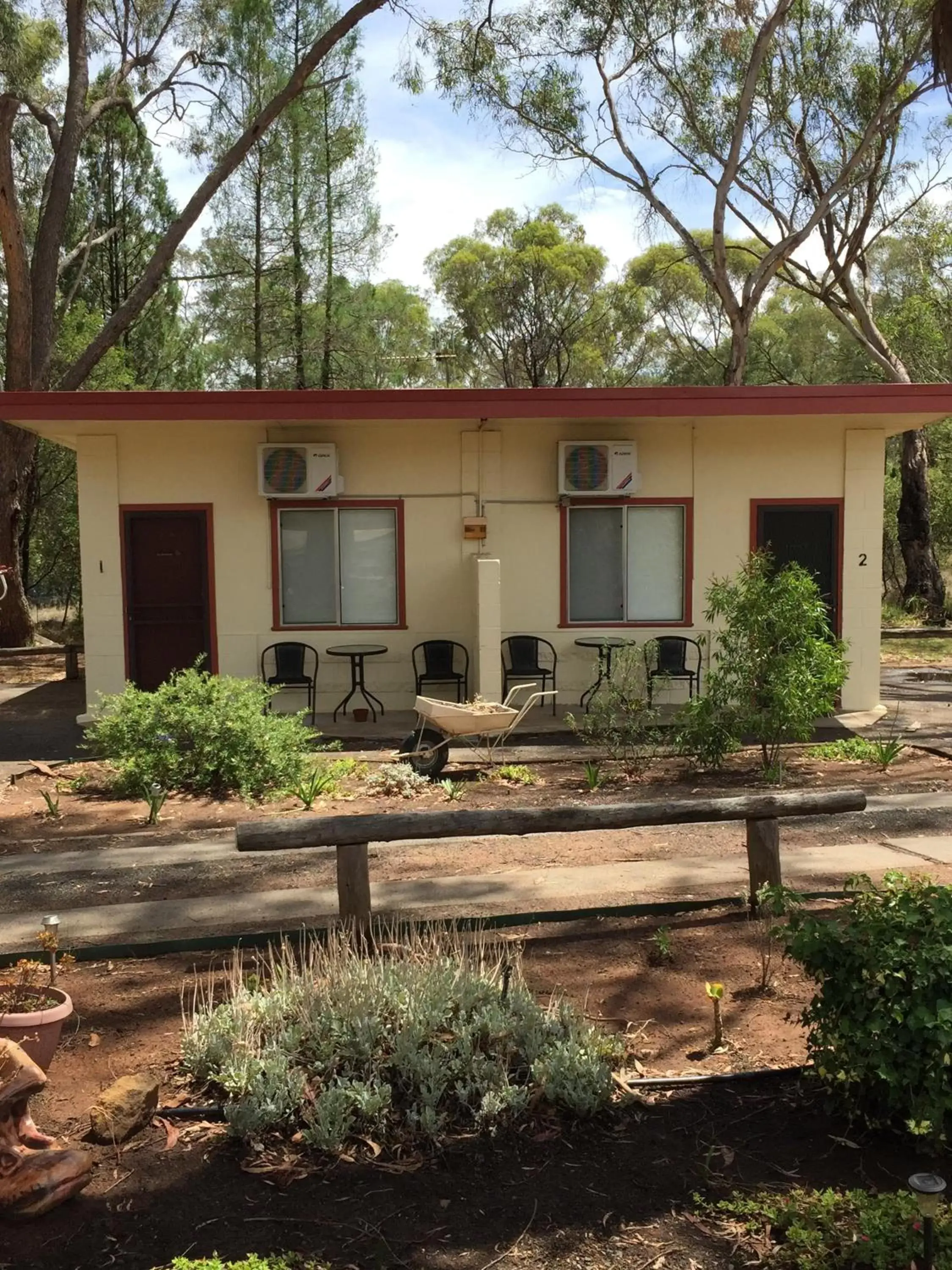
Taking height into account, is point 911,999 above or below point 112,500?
below

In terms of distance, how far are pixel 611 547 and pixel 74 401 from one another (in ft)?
17.3

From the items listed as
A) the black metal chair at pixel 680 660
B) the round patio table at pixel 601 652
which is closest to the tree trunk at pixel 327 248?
the round patio table at pixel 601 652

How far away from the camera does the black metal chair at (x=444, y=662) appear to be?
10773 millimetres

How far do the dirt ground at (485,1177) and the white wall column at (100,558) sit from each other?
731 cm

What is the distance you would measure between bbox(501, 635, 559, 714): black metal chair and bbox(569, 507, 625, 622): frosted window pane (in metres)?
Answer: 0.43

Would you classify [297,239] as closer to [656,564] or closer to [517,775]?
[656,564]

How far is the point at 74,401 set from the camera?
31.4ft

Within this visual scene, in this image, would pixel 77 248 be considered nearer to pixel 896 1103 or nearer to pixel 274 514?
pixel 274 514

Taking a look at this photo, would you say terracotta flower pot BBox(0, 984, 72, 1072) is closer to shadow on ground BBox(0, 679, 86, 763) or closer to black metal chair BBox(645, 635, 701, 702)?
shadow on ground BBox(0, 679, 86, 763)

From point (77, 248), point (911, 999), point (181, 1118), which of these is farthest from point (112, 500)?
point (77, 248)

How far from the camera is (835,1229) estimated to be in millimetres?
2508

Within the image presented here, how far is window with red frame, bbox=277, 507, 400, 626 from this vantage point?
10.9 metres

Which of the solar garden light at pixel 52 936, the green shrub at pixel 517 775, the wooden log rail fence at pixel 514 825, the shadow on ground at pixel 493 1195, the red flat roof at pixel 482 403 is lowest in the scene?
the shadow on ground at pixel 493 1195

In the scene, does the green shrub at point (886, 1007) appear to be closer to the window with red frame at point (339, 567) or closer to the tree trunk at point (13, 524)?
the window with red frame at point (339, 567)
